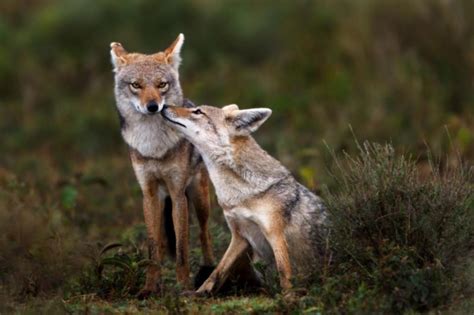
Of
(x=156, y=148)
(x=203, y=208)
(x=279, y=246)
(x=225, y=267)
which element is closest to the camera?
(x=279, y=246)

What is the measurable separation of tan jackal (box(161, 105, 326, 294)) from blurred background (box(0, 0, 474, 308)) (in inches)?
56.3

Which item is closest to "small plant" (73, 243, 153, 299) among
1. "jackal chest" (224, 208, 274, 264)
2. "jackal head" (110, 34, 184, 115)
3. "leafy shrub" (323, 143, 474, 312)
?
"jackal chest" (224, 208, 274, 264)

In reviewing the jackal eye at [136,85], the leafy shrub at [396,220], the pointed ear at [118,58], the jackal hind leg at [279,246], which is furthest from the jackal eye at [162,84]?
the leafy shrub at [396,220]

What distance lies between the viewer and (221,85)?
739 inches

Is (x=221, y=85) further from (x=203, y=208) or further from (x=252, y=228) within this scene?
(x=252, y=228)

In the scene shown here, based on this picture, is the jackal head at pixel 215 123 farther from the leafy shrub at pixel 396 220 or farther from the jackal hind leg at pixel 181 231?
the leafy shrub at pixel 396 220

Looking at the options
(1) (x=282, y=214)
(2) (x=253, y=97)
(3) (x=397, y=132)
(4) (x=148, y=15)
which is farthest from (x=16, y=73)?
(1) (x=282, y=214)

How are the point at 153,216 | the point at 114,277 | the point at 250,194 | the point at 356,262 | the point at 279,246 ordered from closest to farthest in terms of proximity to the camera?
the point at 356,262, the point at 279,246, the point at 250,194, the point at 114,277, the point at 153,216

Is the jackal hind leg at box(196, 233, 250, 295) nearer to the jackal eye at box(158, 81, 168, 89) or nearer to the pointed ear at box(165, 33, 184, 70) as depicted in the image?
the jackal eye at box(158, 81, 168, 89)

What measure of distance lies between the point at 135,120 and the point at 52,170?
5564 mm

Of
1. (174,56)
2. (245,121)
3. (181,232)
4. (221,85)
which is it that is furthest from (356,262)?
(221,85)

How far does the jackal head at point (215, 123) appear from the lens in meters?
8.89

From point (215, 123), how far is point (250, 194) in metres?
0.69

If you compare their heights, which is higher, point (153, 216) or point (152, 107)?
point (152, 107)
